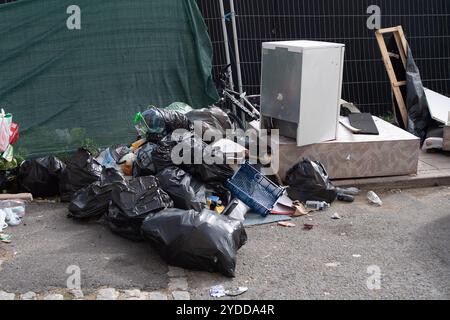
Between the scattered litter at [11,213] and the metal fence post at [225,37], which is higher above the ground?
the metal fence post at [225,37]

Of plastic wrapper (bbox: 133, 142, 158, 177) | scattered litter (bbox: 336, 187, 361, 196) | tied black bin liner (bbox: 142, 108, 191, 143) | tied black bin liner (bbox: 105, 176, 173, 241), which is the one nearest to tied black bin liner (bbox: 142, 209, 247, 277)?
tied black bin liner (bbox: 105, 176, 173, 241)

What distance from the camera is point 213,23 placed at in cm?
816

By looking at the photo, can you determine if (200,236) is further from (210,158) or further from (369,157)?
(369,157)

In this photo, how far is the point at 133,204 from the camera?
5027 mm

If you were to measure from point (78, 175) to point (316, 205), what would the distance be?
238 centimetres

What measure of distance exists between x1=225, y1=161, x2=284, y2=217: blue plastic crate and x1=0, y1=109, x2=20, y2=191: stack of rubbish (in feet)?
7.42

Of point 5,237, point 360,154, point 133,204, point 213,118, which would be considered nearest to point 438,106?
point 360,154

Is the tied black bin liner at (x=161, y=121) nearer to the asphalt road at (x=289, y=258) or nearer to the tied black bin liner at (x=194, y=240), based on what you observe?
the asphalt road at (x=289, y=258)

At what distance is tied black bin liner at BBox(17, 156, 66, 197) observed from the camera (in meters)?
6.10

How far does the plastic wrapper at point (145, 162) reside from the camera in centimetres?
587

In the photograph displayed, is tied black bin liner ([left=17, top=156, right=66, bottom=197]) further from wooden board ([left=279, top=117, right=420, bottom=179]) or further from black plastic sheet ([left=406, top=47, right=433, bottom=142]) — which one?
black plastic sheet ([left=406, top=47, right=433, bottom=142])

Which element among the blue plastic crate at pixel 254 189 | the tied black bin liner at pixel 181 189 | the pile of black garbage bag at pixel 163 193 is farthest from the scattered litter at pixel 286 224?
the tied black bin liner at pixel 181 189

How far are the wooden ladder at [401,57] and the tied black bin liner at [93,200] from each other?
4.37m

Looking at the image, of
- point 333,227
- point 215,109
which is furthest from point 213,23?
point 333,227
